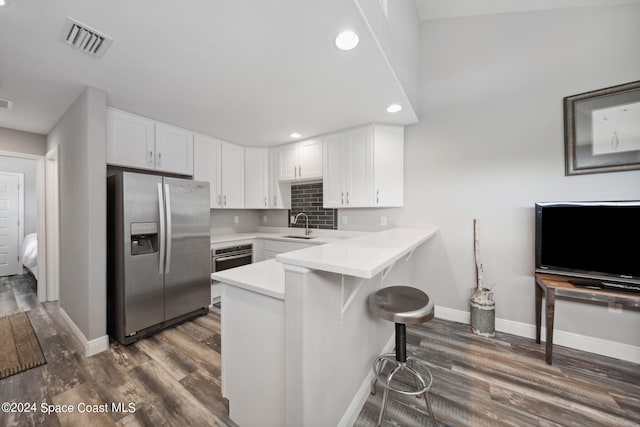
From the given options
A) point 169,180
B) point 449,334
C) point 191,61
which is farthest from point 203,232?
point 449,334

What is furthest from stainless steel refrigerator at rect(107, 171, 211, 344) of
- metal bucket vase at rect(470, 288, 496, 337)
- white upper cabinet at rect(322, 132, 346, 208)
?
metal bucket vase at rect(470, 288, 496, 337)

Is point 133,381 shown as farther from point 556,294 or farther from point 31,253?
point 31,253

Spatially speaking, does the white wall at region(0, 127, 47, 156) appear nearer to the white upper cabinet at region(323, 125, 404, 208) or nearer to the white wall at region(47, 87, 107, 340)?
the white wall at region(47, 87, 107, 340)

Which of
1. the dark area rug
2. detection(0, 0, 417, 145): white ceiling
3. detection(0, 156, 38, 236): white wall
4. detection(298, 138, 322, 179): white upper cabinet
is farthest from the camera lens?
detection(0, 156, 38, 236): white wall

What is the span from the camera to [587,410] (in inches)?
59.9

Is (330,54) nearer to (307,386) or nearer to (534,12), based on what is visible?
(307,386)

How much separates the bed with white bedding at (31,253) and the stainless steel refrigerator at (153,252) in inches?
108

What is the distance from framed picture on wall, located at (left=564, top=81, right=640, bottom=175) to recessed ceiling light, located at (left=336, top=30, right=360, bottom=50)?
210 centimetres

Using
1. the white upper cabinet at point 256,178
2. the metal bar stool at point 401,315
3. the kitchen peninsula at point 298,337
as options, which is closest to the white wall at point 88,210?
the kitchen peninsula at point 298,337

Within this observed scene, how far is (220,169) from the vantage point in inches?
138

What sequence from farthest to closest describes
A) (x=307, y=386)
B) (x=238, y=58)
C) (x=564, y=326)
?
1. (x=564, y=326)
2. (x=238, y=58)
3. (x=307, y=386)

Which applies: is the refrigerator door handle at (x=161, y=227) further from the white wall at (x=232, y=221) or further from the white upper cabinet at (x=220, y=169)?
the white wall at (x=232, y=221)

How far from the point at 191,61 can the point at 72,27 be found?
609 mm

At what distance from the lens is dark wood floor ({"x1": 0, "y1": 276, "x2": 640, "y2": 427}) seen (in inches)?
57.8
